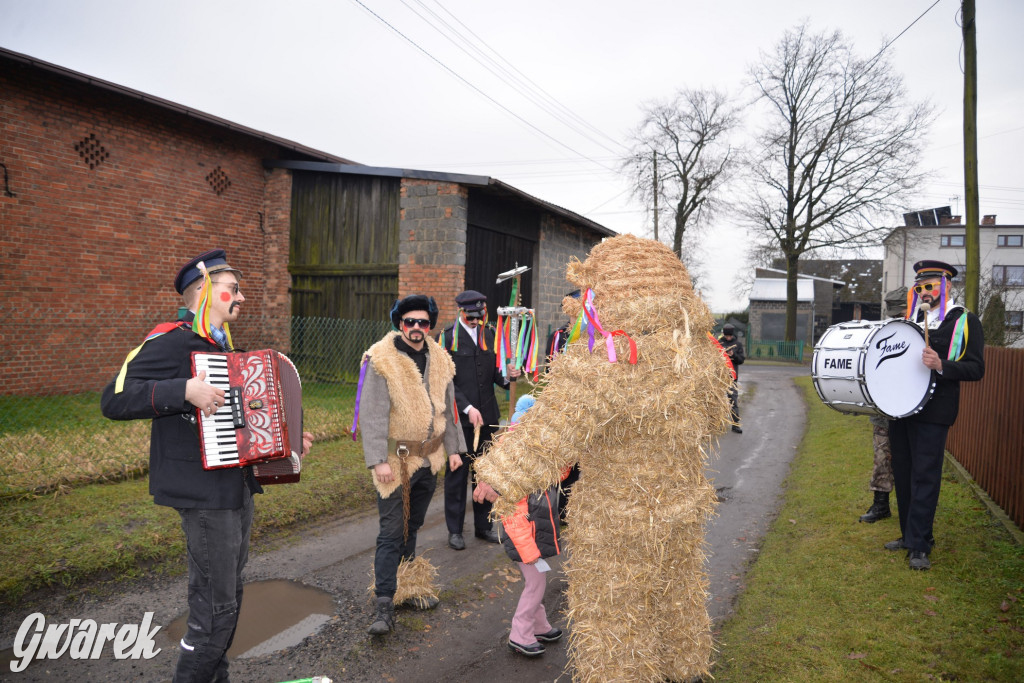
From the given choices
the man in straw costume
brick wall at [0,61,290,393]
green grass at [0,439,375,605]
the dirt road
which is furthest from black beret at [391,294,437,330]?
brick wall at [0,61,290,393]

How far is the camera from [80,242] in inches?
425

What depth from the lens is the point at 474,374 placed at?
5891mm

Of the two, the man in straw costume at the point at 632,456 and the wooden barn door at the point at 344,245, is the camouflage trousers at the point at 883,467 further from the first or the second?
the wooden barn door at the point at 344,245

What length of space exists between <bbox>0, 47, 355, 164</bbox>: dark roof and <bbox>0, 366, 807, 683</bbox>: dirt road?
29.3ft

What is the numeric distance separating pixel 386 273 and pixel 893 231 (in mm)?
27328

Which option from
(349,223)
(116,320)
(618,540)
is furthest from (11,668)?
(349,223)

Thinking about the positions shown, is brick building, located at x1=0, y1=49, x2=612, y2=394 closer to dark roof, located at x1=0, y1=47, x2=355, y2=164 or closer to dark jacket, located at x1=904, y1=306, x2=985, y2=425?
dark roof, located at x1=0, y1=47, x2=355, y2=164

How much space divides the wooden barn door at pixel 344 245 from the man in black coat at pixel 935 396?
9.85 m

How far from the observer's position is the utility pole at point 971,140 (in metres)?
8.94

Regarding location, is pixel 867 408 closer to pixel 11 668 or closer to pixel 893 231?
pixel 11 668

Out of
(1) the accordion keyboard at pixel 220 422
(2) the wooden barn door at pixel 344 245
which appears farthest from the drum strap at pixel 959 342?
(2) the wooden barn door at pixel 344 245

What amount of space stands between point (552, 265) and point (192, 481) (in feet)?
47.0

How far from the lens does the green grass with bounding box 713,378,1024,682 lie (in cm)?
347

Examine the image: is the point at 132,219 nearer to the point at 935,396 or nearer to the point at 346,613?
the point at 346,613
